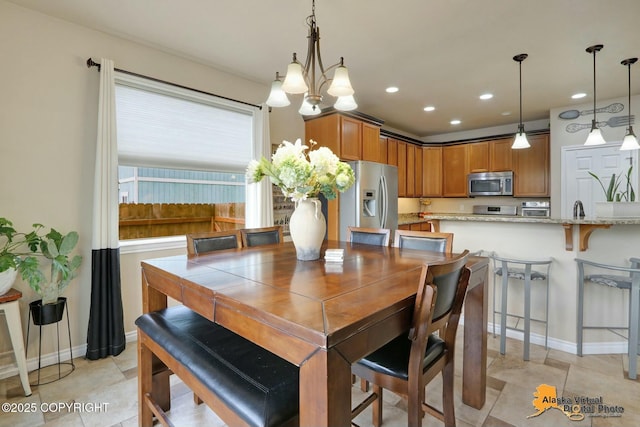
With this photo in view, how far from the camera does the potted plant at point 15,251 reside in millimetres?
1906

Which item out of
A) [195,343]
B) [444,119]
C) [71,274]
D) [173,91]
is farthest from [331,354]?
[444,119]

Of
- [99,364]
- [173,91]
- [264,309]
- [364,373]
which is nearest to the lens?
[264,309]

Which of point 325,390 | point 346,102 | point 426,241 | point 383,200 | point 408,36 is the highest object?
point 408,36

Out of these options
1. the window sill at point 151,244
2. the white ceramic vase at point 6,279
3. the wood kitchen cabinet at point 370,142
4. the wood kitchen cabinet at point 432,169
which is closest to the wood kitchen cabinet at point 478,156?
the wood kitchen cabinet at point 432,169

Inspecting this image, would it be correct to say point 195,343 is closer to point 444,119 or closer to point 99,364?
point 99,364

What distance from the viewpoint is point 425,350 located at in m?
1.25

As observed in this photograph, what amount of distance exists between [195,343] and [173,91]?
2.53m

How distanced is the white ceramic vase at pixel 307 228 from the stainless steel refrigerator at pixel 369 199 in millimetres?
2162

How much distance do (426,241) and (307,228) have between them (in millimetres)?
931

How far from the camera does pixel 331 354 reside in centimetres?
80

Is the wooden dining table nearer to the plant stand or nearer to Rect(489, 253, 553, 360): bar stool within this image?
Rect(489, 253, 553, 360): bar stool

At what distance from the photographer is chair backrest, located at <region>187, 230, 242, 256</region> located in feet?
6.81

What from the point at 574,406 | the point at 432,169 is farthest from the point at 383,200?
the point at 574,406

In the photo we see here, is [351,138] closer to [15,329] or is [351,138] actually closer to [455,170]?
[455,170]
